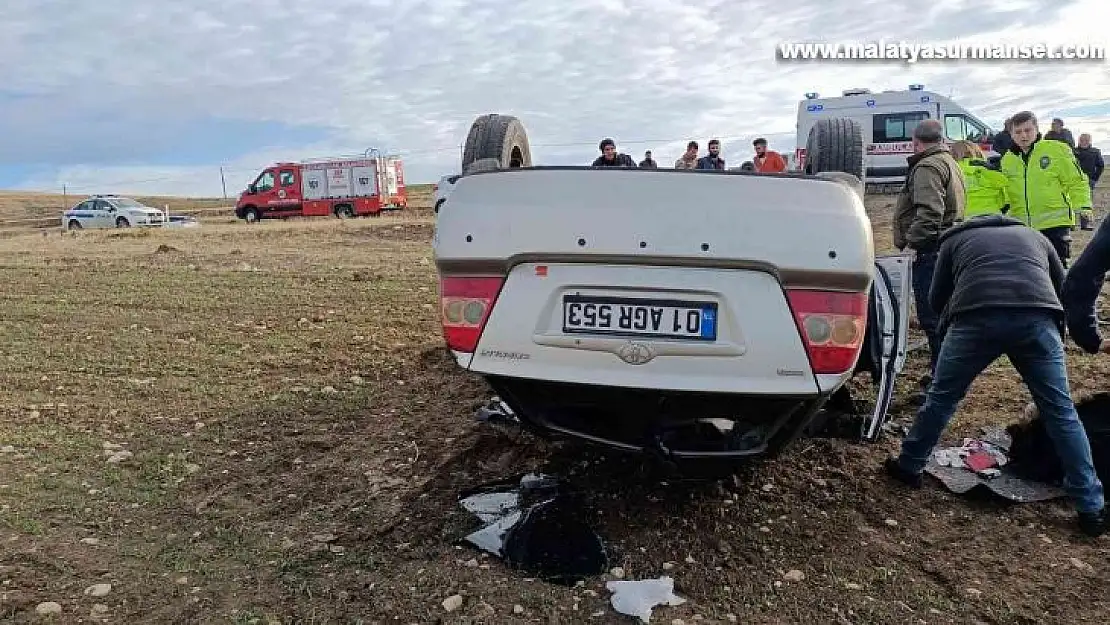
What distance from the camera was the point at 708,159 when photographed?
32.6ft

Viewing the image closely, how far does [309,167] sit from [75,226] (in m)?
7.99

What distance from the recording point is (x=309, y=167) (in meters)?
30.9

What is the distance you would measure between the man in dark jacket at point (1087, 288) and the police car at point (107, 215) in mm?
28861

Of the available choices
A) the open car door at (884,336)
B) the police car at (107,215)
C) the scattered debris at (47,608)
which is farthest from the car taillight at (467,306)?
the police car at (107,215)

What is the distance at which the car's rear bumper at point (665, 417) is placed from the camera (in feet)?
9.77

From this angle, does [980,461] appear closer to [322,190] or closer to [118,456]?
[118,456]

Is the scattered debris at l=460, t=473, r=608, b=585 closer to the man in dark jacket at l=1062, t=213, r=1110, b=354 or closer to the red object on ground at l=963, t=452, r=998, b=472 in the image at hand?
the red object on ground at l=963, t=452, r=998, b=472

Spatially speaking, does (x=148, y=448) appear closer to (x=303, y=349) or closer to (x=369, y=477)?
(x=369, y=477)

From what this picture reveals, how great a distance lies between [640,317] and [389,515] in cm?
144

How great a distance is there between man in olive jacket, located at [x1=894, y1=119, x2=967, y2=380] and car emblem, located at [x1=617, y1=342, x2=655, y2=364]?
2963 mm

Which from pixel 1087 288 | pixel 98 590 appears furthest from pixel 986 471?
pixel 98 590

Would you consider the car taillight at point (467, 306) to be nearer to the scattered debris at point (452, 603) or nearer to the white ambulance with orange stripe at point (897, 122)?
the scattered debris at point (452, 603)

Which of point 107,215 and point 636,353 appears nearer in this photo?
point 636,353

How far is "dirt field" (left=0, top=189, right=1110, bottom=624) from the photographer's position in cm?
281
